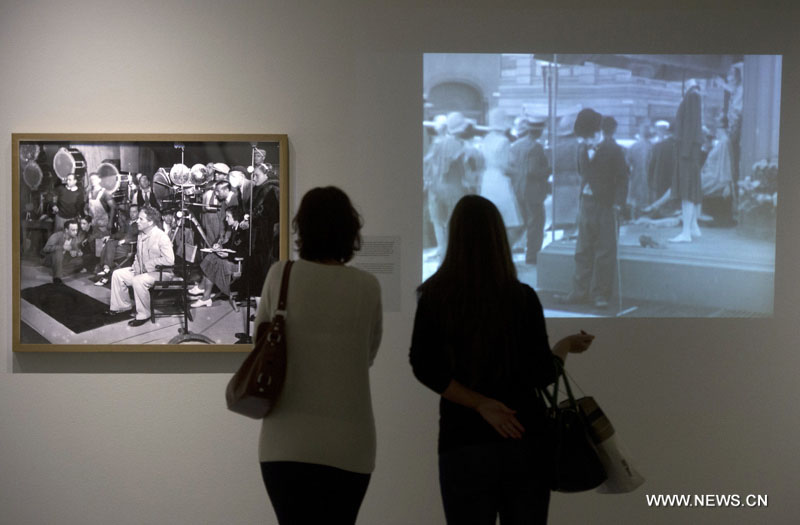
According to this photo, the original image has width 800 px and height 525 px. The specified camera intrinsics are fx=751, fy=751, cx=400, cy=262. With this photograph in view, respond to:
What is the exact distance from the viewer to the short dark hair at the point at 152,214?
338 cm

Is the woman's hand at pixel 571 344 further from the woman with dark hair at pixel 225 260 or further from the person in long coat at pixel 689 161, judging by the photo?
the woman with dark hair at pixel 225 260

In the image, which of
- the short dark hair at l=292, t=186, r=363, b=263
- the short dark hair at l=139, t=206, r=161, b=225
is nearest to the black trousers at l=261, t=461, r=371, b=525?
the short dark hair at l=292, t=186, r=363, b=263

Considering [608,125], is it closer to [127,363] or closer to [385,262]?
[385,262]

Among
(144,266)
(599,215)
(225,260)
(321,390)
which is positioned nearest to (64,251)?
(144,266)

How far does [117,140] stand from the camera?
11.0 ft

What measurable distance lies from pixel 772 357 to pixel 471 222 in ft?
7.36

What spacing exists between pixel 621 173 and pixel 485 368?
1.83 meters

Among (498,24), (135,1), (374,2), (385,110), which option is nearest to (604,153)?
(498,24)

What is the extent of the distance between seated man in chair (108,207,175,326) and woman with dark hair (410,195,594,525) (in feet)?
5.77

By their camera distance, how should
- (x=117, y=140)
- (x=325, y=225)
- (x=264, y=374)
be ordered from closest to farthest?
(x=264, y=374)
(x=325, y=225)
(x=117, y=140)

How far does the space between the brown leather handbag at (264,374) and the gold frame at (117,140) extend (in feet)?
4.82

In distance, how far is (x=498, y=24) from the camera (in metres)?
3.43

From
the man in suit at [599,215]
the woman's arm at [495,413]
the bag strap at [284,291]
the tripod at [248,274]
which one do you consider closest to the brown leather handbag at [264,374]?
the bag strap at [284,291]

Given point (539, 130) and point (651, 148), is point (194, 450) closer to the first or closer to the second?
point (539, 130)
